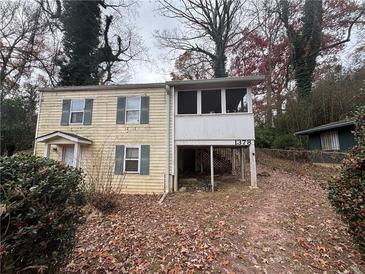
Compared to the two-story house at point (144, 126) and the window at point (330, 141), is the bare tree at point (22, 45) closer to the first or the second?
the two-story house at point (144, 126)

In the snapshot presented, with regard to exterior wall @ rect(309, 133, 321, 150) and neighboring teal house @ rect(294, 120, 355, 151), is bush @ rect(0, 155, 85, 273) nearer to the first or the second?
neighboring teal house @ rect(294, 120, 355, 151)

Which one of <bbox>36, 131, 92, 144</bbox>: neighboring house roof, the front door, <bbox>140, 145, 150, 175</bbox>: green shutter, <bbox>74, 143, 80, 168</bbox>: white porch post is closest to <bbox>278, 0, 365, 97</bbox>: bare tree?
<bbox>140, 145, 150, 175</bbox>: green shutter

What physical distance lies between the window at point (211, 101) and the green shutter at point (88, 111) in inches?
227

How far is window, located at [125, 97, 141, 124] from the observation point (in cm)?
1073

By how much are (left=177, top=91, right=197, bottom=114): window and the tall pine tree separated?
11.7 m

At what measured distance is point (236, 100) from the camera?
34.6 ft

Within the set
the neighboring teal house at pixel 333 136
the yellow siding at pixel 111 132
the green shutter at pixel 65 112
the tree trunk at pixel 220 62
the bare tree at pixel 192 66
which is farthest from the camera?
the bare tree at pixel 192 66

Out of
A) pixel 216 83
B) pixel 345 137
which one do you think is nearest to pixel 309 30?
pixel 345 137

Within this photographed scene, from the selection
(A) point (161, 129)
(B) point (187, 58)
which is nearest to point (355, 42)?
(B) point (187, 58)

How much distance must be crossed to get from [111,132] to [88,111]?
1708 mm

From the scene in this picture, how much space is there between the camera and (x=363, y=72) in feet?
51.2

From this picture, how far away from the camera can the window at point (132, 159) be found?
10344mm

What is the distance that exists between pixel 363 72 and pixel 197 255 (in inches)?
730

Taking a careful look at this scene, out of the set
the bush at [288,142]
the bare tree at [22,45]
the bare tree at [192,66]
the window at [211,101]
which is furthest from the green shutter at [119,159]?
the bare tree at [192,66]
